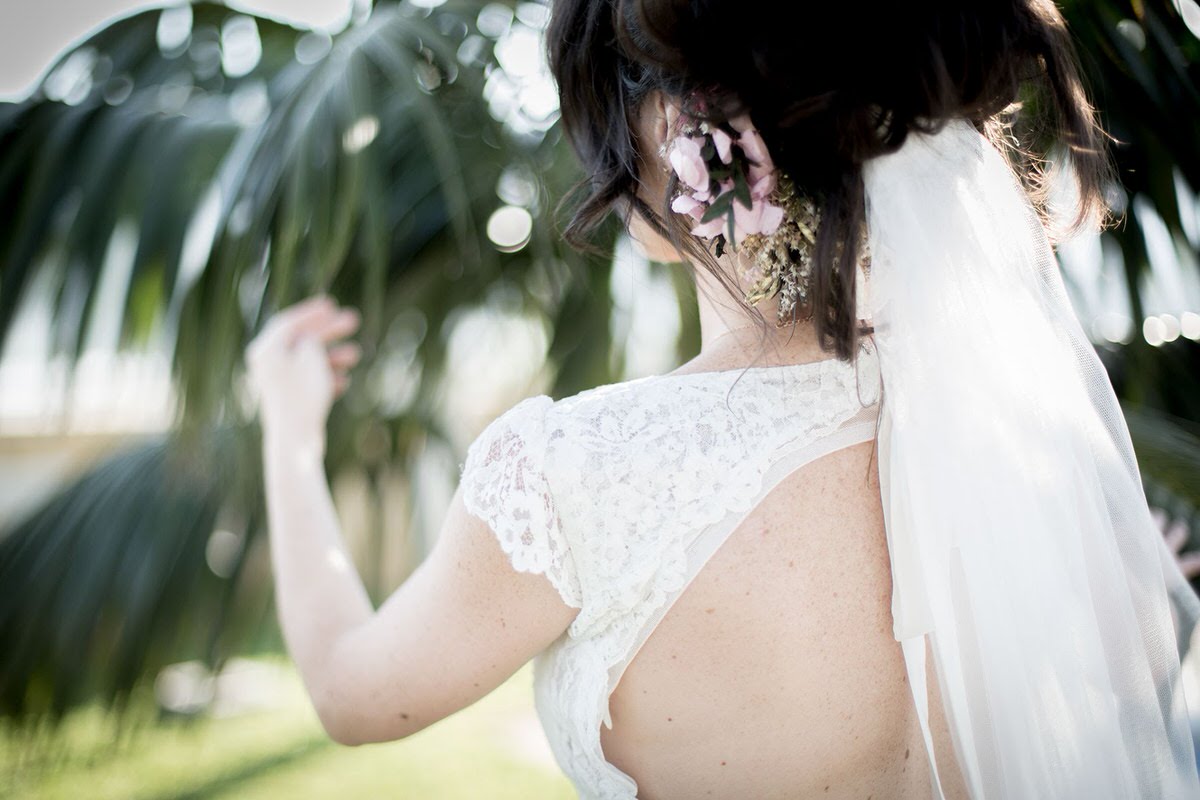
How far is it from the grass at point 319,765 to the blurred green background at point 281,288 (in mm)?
1774

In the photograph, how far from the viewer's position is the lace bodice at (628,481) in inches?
29.3

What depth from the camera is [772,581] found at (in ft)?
2.51

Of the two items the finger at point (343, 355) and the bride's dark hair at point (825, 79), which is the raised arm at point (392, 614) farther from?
the bride's dark hair at point (825, 79)

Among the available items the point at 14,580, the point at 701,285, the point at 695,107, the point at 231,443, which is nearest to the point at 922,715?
the point at 701,285

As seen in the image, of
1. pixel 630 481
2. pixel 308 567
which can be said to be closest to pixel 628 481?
pixel 630 481

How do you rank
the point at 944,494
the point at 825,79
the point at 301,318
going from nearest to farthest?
the point at 825,79, the point at 944,494, the point at 301,318

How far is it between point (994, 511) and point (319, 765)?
139 inches

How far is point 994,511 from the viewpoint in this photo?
0.77 meters

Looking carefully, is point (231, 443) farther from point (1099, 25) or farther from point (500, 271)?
point (1099, 25)

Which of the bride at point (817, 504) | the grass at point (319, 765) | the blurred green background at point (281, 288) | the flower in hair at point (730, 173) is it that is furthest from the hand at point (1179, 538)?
the grass at point (319, 765)

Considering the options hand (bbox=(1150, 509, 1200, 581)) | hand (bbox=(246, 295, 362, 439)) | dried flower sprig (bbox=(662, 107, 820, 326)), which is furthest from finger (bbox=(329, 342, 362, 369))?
hand (bbox=(1150, 509, 1200, 581))

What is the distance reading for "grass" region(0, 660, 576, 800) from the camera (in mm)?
3348

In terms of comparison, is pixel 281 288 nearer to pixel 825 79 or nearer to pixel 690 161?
pixel 690 161

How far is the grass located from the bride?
7.56ft
